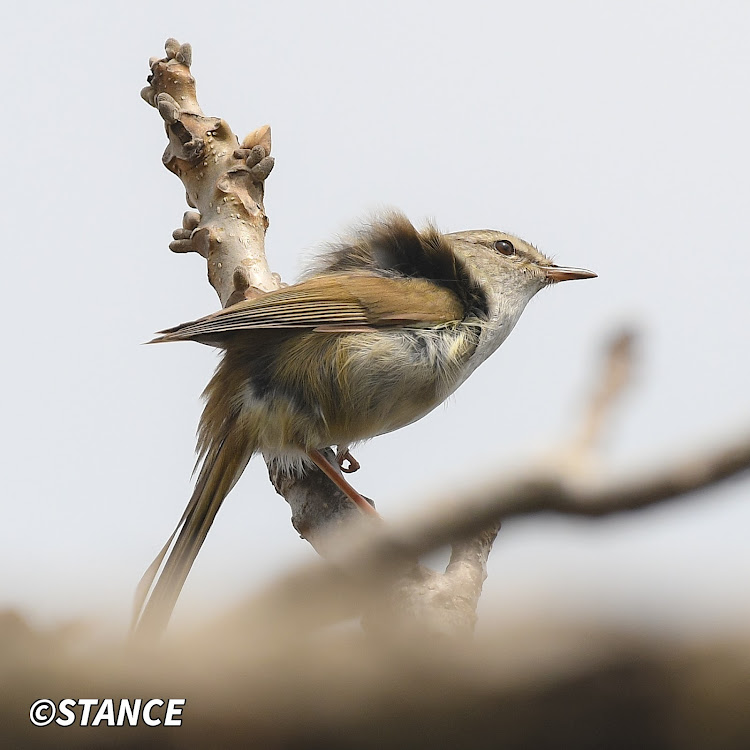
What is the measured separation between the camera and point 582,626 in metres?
0.59

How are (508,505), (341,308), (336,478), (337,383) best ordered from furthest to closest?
(341,308) < (337,383) < (336,478) < (508,505)

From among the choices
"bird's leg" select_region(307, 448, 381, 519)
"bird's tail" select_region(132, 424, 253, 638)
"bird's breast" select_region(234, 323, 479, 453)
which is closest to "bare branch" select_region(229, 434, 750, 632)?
"bird's tail" select_region(132, 424, 253, 638)

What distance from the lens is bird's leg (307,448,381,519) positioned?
3459 millimetres

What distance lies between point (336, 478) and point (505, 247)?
6.03 ft

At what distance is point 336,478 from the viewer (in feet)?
12.3

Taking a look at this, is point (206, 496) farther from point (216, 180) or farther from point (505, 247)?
point (505, 247)

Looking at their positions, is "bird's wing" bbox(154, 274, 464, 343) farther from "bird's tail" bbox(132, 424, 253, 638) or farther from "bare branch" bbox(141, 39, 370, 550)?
"bird's tail" bbox(132, 424, 253, 638)

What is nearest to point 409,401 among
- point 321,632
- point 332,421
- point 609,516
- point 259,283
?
point 332,421

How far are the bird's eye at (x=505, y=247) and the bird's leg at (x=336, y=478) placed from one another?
169cm

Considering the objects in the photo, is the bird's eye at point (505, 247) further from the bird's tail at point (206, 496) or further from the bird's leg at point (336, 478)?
the bird's tail at point (206, 496)

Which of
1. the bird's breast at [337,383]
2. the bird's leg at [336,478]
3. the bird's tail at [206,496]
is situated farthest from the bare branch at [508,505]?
the bird's breast at [337,383]

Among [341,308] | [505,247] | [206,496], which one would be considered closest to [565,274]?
[505,247]

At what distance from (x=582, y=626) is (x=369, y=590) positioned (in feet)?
0.78

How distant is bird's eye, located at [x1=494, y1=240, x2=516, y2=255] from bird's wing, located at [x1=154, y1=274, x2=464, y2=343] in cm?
71
